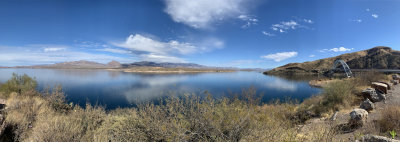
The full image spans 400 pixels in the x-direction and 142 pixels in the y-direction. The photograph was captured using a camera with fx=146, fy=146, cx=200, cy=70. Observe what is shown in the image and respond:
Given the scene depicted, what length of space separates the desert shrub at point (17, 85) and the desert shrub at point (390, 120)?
74.7 feet

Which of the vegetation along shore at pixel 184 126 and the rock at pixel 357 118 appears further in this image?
the rock at pixel 357 118

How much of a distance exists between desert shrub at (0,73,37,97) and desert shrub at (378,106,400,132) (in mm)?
22782

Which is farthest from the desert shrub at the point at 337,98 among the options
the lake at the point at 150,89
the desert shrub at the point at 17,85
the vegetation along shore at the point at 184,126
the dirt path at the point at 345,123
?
the desert shrub at the point at 17,85

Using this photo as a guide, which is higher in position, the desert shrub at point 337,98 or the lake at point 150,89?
the desert shrub at point 337,98

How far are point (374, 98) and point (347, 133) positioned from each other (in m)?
6.33

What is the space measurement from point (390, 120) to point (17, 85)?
81.2ft

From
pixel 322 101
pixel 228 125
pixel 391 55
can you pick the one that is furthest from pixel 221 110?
pixel 391 55

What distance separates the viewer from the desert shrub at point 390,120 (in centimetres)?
448

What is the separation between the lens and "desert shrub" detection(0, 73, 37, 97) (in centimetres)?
1271

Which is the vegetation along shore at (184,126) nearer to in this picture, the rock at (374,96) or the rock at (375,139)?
the rock at (375,139)

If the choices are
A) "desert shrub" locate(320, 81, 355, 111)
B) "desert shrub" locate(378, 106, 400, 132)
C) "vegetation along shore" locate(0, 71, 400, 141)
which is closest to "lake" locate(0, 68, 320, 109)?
"vegetation along shore" locate(0, 71, 400, 141)

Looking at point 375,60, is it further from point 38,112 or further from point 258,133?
point 38,112

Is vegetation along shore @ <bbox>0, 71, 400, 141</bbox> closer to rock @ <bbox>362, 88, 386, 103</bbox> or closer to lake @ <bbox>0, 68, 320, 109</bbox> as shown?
lake @ <bbox>0, 68, 320, 109</bbox>

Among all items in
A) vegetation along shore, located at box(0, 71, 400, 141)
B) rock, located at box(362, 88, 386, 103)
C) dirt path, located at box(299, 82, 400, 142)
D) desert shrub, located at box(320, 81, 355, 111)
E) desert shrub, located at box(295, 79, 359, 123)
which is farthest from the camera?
desert shrub, located at box(320, 81, 355, 111)
